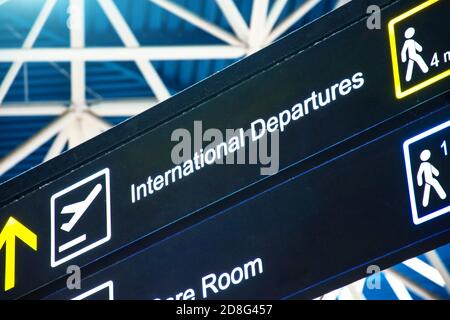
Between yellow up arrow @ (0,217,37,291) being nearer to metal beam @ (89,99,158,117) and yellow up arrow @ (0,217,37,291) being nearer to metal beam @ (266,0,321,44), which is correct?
metal beam @ (266,0,321,44)

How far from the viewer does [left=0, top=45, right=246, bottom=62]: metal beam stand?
416 inches

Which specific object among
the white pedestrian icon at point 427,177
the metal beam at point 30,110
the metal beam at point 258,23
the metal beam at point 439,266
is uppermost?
the metal beam at point 30,110

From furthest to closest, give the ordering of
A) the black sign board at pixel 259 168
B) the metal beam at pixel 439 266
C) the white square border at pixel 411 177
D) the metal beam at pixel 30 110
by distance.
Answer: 1. the metal beam at pixel 439 266
2. the metal beam at pixel 30 110
3. the black sign board at pixel 259 168
4. the white square border at pixel 411 177

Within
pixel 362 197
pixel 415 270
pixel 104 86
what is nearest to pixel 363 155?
pixel 362 197

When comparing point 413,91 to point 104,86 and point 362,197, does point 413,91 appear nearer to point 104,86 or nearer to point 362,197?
point 362,197

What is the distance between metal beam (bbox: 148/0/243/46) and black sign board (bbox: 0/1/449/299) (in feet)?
21.0

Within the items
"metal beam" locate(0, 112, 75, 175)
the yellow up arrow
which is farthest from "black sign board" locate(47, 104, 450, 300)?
"metal beam" locate(0, 112, 75, 175)

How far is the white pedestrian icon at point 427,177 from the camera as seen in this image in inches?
149

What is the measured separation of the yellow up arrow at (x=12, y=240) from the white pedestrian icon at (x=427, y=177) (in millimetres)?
1772

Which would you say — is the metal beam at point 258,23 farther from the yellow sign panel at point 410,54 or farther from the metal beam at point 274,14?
the yellow sign panel at point 410,54

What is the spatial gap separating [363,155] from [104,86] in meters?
8.78

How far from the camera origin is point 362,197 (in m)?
3.88

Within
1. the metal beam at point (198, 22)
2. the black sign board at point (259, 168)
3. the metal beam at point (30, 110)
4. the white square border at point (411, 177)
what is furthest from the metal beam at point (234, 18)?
the white square border at point (411, 177)
